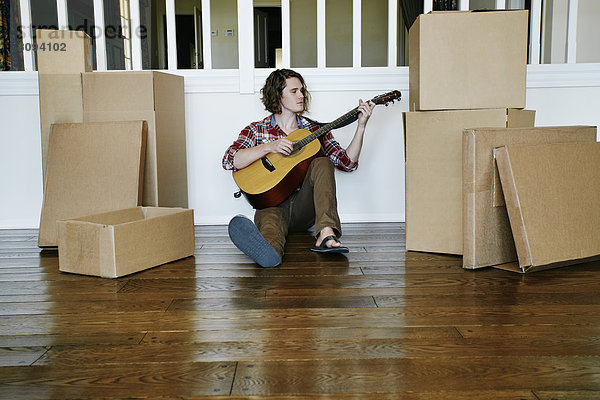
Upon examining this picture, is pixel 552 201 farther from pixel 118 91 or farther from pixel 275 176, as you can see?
pixel 118 91

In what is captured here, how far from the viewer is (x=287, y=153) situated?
2.17 m

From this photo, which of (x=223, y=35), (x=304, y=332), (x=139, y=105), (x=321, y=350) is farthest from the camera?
(x=223, y=35)

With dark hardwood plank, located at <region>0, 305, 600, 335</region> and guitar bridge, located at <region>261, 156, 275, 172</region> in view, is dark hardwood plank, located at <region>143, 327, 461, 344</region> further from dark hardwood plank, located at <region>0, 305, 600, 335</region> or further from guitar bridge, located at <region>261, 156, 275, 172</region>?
guitar bridge, located at <region>261, 156, 275, 172</region>

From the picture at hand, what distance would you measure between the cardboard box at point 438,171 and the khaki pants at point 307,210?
0.30 meters

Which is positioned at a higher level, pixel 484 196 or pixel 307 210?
pixel 484 196

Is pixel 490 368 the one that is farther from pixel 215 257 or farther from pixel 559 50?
pixel 559 50

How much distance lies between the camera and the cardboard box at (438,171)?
1.90 metres

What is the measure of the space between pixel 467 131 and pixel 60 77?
1.69m

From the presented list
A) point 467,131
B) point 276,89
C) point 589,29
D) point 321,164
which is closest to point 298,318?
point 467,131

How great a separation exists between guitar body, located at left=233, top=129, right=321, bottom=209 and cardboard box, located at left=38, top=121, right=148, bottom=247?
437mm

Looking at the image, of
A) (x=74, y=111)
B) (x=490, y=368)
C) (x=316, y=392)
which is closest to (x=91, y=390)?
(x=316, y=392)

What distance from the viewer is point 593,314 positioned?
1298mm

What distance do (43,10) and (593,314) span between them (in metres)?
5.69

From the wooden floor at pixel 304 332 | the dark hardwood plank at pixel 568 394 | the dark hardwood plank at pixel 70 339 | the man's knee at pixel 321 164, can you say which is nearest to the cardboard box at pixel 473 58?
the man's knee at pixel 321 164
